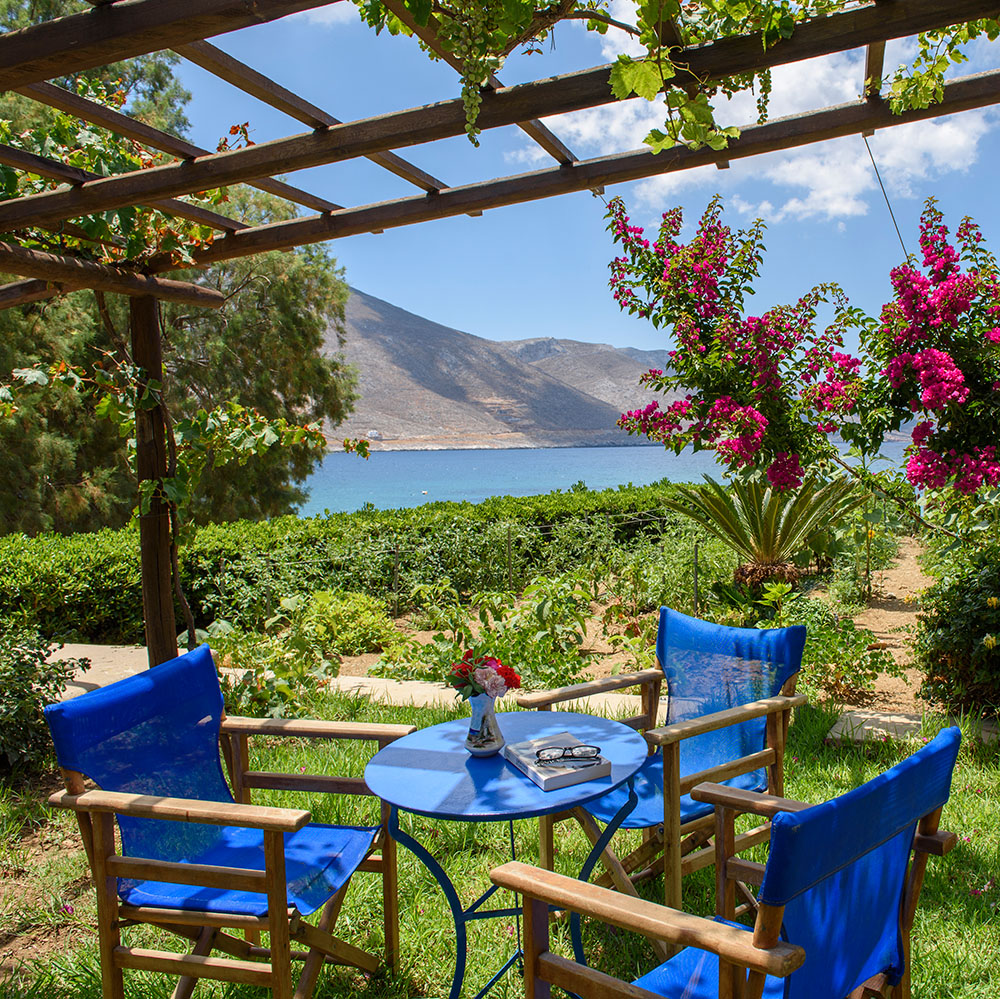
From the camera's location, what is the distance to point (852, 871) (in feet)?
4.89

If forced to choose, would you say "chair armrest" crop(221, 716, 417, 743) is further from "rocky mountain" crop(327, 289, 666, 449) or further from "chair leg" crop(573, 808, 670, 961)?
"rocky mountain" crop(327, 289, 666, 449)

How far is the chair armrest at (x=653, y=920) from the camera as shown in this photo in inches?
51.9

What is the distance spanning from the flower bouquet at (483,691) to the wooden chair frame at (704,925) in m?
0.65

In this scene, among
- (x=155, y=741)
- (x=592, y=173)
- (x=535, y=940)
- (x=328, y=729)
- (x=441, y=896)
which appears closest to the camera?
(x=535, y=940)

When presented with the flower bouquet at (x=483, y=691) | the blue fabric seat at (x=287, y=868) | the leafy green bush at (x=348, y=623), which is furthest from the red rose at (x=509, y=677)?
the leafy green bush at (x=348, y=623)

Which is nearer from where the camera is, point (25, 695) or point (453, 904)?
point (453, 904)

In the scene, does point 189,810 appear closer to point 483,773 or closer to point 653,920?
point 483,773

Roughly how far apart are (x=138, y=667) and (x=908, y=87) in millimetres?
5447

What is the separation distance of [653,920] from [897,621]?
5699mm

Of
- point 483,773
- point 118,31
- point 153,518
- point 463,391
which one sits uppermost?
point 463,391

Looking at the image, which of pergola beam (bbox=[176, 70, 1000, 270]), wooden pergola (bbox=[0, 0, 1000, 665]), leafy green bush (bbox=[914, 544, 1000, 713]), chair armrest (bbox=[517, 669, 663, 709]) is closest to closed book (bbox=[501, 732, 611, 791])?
chair armrest (bbox=[517, 669, 663, 709])

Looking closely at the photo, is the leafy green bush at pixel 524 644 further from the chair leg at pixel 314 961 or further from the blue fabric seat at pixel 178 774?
the chair leg at pixel 314 961

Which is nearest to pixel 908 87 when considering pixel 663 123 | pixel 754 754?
pixel 663 123

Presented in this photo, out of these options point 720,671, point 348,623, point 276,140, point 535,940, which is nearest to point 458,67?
point 276,140
